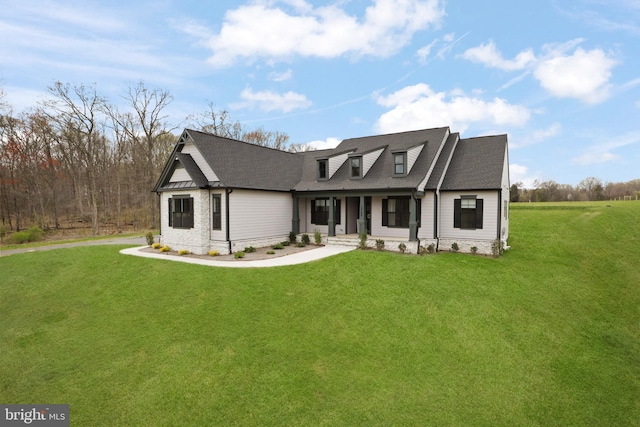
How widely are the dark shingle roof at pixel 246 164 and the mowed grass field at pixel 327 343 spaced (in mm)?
6068

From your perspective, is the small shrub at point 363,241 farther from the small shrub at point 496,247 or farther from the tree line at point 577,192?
the tree line at point 577,192

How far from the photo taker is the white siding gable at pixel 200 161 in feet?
56.9

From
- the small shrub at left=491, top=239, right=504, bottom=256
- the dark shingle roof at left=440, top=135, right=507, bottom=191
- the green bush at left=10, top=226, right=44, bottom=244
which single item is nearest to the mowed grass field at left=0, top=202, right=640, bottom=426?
the small shrub at left=491, top=239, right=504, bottom=256

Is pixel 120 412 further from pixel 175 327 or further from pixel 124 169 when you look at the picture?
pixel 124 169

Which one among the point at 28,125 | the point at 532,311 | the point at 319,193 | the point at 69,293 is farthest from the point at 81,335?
the point at 28,125

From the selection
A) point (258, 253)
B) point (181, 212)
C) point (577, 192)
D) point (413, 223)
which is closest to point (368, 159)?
point (413, 223)

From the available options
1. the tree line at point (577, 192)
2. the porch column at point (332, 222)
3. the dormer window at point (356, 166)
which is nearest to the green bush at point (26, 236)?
the porch column at point (332, 222)

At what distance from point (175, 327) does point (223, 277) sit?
3.12 meters

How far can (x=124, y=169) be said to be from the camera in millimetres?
39781

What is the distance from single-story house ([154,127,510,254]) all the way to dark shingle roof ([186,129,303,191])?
0.26 ft

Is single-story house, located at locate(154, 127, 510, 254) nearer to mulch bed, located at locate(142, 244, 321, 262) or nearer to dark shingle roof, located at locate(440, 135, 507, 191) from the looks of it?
dark shingle roof, located at locate(440, 135, 507, 191)

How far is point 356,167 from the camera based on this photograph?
65.5ft

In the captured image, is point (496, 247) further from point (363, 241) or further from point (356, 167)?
point (356, 167)

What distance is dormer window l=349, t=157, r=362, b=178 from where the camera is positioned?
19719 millimetres
